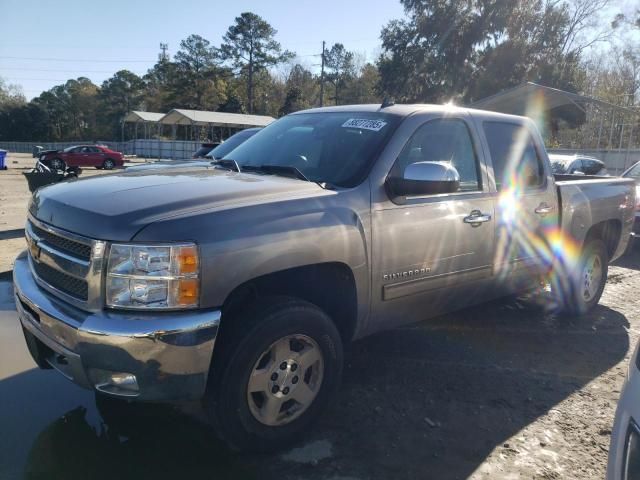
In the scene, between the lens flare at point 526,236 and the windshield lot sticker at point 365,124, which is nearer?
the windshield lot sticker at point 365,124

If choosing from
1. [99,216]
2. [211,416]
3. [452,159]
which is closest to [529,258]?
[452,159]

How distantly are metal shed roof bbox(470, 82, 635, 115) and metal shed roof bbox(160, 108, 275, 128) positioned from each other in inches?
865

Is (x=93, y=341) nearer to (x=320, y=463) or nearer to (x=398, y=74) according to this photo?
(x=320, y=463)

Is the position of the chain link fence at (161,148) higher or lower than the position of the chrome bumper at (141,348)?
higher

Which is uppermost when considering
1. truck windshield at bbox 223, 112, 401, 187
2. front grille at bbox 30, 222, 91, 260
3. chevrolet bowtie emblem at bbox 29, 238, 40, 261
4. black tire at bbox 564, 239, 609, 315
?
truck windshield at bbox 223, 112, 401, 187

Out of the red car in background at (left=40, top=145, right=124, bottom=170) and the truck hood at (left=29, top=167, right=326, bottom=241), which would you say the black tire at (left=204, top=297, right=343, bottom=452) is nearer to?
the truck hood at (left=29, top=167, right=326, bottom=241)

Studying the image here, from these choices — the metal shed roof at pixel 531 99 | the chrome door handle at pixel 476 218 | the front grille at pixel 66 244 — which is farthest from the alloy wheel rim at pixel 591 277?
the metal shed roof at pixel 531 99

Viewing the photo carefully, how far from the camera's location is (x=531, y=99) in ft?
72.7

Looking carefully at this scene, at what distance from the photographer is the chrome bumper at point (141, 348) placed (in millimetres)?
2389

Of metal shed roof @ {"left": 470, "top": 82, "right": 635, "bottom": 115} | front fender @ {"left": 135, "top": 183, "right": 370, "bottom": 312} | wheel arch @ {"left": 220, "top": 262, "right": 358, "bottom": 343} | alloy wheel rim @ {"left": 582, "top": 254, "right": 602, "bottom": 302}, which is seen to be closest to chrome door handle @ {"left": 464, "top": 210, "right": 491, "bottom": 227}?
front fender @ {"left": 135, "top": 183, "right": 370, "bottom": 312}

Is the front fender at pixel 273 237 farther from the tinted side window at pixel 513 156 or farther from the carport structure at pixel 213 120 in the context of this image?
the carport structure at pixel 213 120

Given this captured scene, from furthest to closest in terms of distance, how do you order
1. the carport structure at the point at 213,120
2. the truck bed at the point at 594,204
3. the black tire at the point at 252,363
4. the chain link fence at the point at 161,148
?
the carport structure at the point at 213,120
the chain link fence at the point at 161,148
the truck bed at the point at 594,204
the black tire at the point at 252,363

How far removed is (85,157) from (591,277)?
3043cm

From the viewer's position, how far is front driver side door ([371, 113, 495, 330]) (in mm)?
3316
